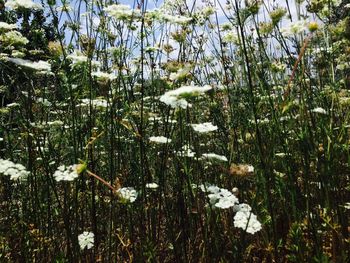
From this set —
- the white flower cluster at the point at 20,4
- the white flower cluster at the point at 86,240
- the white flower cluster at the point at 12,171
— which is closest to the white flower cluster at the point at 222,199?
the white flower cluster at the point at 86,240

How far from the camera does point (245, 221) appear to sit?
1740 millimetres

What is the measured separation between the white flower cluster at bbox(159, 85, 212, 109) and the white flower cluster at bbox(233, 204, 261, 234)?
491 mm

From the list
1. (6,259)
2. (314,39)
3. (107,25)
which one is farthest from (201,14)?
(6,259)

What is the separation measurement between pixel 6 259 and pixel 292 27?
6.47 ft

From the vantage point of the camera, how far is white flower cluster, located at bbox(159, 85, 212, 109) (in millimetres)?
1582

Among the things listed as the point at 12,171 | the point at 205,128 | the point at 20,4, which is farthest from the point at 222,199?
the point at 20,4

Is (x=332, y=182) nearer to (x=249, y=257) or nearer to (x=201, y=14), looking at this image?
(x=249, y=257)

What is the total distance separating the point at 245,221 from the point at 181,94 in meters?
0.57

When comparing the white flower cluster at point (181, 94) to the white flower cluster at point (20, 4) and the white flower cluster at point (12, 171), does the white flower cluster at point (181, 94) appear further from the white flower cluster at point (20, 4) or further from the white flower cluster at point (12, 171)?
the white flower cluster at point (20, 4)

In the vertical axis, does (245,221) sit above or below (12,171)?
below

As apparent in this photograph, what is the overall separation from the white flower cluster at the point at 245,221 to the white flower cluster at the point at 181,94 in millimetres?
491

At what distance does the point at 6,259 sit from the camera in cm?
240

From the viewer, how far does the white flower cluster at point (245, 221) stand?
68.4 inches

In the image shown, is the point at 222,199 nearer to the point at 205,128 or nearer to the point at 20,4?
the point at 205,128
